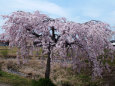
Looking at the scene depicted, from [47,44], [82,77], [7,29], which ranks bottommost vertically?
[82,77]

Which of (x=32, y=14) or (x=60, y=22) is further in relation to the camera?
(x=32, y=14)

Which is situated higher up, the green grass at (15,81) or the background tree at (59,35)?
the background tree at (59,35)

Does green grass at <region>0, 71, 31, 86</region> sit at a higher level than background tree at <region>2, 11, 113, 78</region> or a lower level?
lower

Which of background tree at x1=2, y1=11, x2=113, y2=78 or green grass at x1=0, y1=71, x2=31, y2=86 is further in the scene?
green grass at x1=0, y1=71, x2=31, y2=86

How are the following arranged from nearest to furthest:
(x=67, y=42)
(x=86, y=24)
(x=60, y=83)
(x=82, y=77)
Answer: (x=67, y=42), (x=86, y=24), (x=60, y=83), (x=82, y=77)

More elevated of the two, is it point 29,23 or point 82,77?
point 29,23

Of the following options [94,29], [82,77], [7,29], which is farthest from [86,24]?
[82,77]

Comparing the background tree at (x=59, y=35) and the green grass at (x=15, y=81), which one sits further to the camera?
the green grass at (x=15, y=81)

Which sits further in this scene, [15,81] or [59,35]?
[15,81]

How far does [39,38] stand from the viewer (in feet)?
25.2

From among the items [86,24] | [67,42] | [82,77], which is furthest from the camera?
[82,77]

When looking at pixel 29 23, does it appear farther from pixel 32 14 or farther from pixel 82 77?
pixel 82 77

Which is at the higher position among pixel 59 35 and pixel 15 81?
pixel 59 35

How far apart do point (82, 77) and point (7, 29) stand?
7.61 metres
